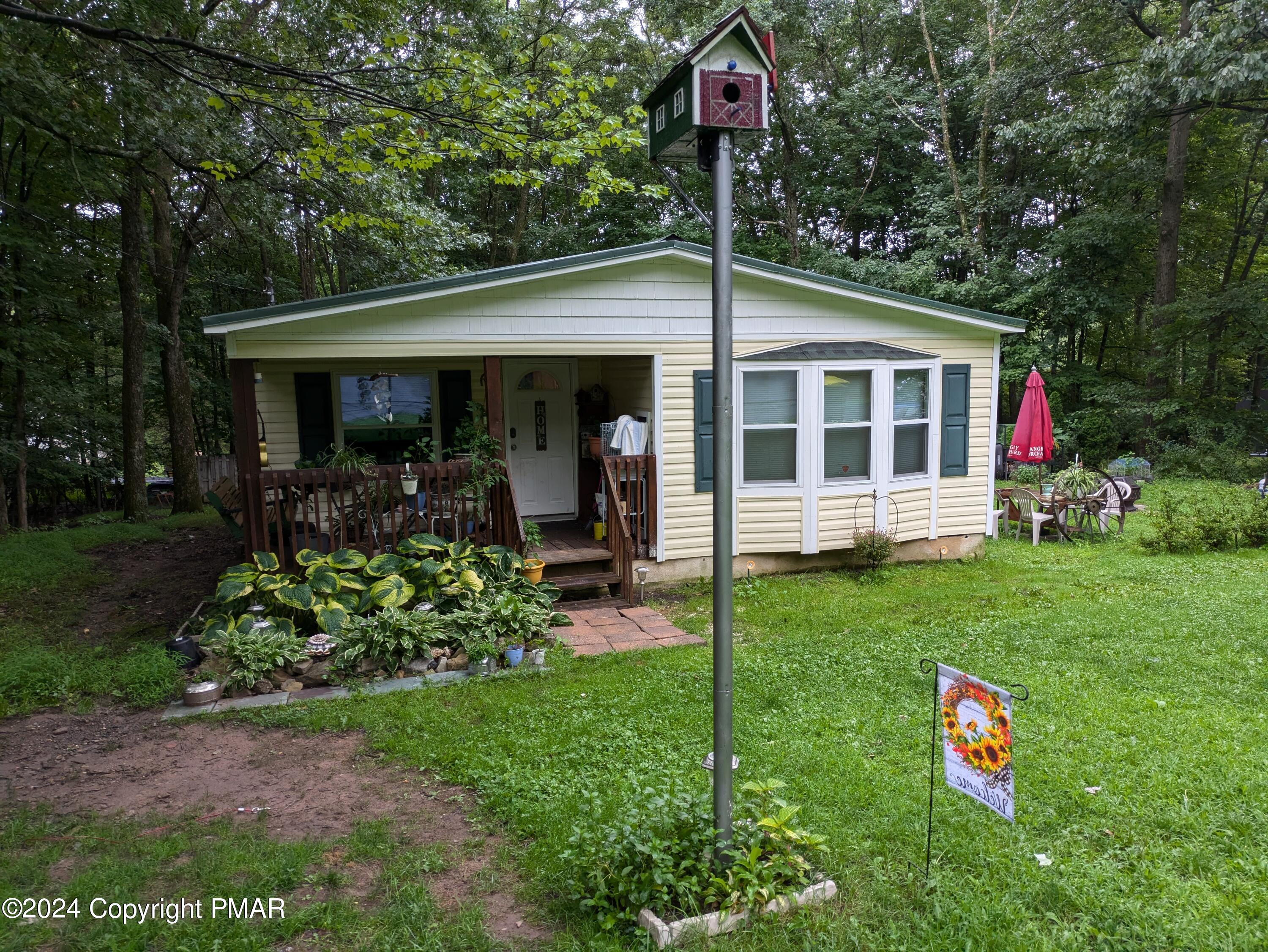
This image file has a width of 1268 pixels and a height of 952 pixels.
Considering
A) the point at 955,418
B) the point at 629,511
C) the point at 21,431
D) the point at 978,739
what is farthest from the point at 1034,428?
the point at 21,431

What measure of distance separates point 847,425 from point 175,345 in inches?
443

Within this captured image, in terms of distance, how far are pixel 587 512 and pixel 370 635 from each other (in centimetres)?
424

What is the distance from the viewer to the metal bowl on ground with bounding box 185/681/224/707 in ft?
16.1

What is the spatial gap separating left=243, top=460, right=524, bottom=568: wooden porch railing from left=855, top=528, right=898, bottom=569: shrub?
361 centimetres

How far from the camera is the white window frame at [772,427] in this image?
787 centimetres

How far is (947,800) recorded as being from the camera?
3.50 m

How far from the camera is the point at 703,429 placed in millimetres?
7883

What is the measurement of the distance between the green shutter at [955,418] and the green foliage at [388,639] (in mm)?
5984

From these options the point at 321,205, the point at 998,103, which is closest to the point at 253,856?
the point at 321,205

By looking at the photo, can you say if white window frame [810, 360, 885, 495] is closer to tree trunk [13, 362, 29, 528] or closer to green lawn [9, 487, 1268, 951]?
green lawn [9, 487, 1268, 951]

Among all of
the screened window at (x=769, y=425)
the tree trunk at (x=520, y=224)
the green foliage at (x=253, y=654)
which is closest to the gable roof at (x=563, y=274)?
the screened window at (x=769, y=425)

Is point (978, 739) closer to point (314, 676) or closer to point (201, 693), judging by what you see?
point (314, 676)

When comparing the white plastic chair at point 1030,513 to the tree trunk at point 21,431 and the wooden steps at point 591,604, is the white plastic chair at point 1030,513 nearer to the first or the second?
the wooden steps at point 591,604

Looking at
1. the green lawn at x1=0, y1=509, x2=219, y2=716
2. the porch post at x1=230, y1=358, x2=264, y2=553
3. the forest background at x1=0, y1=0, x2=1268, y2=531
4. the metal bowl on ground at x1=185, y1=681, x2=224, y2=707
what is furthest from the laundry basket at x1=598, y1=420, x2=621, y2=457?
the green lawn at x1=0, y1=509, x2=219, y2=716
